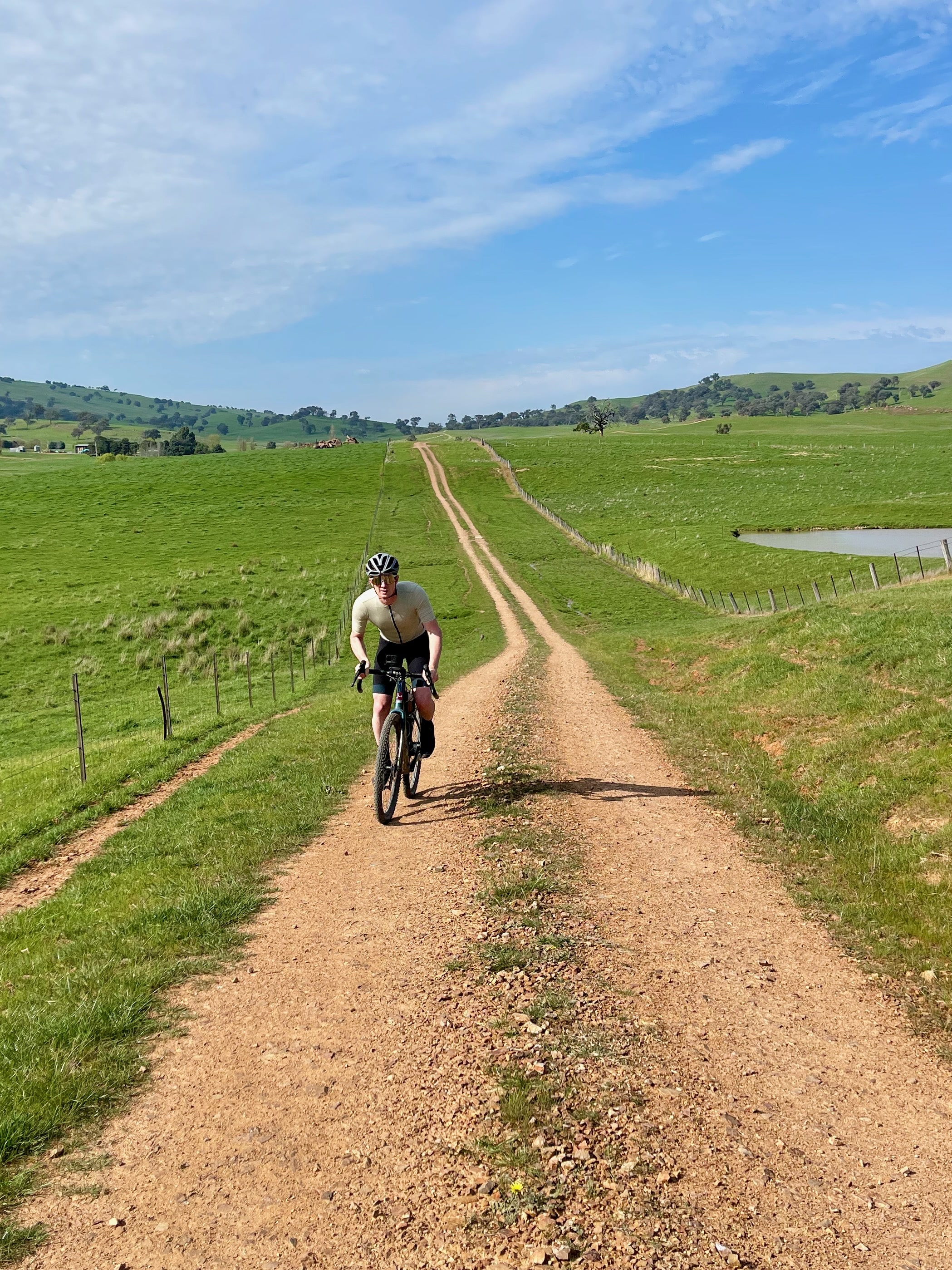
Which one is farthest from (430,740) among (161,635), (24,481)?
(24,481)

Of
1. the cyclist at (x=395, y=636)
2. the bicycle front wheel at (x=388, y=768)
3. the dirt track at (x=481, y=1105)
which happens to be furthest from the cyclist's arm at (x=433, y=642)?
the dirt track at (x=481, y=1105)

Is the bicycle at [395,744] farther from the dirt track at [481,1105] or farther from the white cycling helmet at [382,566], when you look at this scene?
the dirt track at [481,1105]

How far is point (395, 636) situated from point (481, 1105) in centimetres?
610

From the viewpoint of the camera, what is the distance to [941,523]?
206 feet

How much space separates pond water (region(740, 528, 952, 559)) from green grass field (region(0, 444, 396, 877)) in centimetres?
3160

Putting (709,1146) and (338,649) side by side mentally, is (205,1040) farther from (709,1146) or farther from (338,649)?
(338,649)

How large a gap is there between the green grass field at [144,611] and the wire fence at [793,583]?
64.2 feet

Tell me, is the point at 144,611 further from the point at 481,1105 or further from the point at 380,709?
the point at 481,1105

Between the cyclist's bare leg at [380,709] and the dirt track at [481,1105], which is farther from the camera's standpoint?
the cyclist's bare leg at [380,709]

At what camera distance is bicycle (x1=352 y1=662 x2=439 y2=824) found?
991 cm

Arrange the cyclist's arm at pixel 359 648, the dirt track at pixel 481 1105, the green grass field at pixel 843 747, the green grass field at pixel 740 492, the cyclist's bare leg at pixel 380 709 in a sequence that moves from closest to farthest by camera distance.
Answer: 1. the dirt track at pixel 481 1105
2. the green grass field at pixel 843 747
3. the cyclist's arm at pixel 359 648
4. the cyclist's bare leg at pixel 380 709
5. the green grass field at pixel 740 492

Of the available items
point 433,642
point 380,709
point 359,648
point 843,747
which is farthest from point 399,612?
point 843,747

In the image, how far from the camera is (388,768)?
1012 centimetres

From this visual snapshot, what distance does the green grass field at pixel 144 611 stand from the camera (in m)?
17.0
